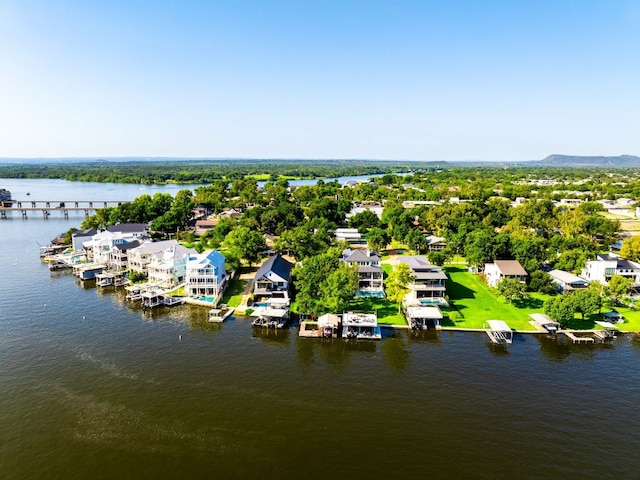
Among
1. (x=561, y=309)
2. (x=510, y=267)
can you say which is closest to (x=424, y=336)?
(x=561, y=309)

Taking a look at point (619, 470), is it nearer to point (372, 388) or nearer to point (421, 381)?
point (421, 381)

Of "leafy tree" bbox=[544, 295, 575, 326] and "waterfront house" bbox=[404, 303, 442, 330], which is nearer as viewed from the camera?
"leafy tree" bbox=[544, 295, 575, 326]

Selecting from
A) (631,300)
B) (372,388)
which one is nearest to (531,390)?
(372,388)

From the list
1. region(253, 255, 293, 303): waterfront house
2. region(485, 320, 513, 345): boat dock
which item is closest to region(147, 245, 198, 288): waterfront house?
region(253, 255, 293, 303): waterfront house

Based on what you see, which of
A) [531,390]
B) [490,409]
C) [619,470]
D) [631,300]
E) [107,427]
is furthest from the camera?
[631,300]

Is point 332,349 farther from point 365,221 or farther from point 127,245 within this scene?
point 365,221

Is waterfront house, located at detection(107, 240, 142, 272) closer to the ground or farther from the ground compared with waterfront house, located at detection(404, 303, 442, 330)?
farther from the ground

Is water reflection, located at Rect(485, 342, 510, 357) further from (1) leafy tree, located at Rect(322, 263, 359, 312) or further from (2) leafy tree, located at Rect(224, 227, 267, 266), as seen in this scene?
(2) leafy tree, located at Rect(224, 227, 267, 266)
